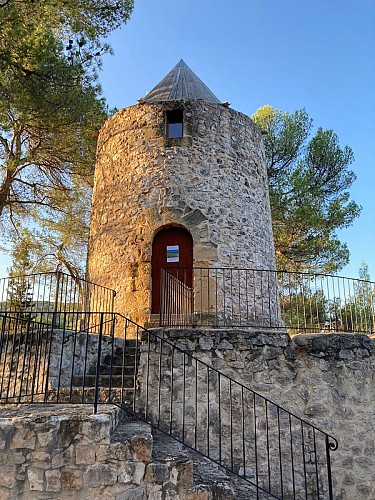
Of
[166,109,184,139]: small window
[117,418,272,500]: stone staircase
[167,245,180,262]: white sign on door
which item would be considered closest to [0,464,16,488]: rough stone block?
[117,418,272,500]: stone staircase

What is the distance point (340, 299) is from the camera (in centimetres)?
743

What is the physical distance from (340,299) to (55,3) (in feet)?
26.6

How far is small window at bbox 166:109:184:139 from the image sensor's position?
995 cm

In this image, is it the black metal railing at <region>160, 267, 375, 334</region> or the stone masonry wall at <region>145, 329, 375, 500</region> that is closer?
the stone masonry wall at <region>145, 329, 375, 500</region>

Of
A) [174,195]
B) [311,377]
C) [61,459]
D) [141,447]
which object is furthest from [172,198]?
[61,459]

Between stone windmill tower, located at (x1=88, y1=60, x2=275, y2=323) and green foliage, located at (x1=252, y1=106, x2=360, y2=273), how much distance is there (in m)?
4.67

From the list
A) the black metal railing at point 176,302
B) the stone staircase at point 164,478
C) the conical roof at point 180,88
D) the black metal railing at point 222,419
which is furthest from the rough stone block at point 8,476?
the conical roof at point 180,88

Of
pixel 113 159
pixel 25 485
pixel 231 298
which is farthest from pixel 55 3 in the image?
pixel 25 485

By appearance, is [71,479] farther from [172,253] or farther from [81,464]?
[172,253]

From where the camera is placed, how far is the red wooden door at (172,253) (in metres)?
9.09

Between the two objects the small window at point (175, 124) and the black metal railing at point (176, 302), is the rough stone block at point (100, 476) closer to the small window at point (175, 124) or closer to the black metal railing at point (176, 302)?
the black metal railing at point (176, 302)

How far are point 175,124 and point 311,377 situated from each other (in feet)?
21.3

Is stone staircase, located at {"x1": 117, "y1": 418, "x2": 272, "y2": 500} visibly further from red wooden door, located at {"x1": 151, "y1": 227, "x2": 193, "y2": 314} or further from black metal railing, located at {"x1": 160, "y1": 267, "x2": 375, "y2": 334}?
red wooden door, located at {"x1": 151, "y1": 227, "x2": 193, "y2": 314}

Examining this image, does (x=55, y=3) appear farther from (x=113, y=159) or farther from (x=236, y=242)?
(x=236, y=242)
